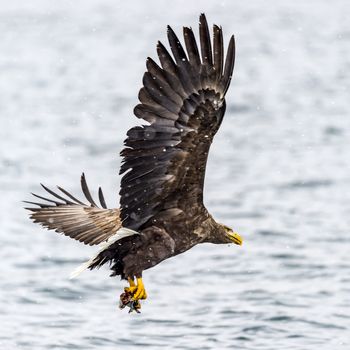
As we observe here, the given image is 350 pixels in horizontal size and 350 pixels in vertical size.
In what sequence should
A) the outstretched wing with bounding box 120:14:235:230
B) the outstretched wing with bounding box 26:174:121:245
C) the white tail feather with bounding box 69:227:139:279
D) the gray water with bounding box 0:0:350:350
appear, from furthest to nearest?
the gray water with bounding box 0:0:350:350, the outstretched wing with bounding box 26:174:121:245, the white tail feather with bounding box 69:227:139:279, the outstretched wing with bounding box 120:14:235:230

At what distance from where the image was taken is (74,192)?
51.3ft

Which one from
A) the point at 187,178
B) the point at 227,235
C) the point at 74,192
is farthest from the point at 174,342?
the point at 74,192

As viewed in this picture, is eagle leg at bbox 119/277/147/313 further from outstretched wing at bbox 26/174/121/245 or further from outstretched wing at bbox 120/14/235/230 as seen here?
outstretched wing at bbox 26/174/121/245

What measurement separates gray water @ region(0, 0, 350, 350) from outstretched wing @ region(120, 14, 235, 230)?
2.95 m

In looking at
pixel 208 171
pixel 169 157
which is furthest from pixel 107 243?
pixel 208 171

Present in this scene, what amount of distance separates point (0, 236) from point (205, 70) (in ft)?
22.7

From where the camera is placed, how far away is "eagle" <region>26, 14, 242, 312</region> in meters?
7.64

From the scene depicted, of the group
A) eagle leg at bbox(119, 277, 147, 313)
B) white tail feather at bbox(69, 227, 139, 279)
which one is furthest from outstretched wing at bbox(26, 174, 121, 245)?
eagle leg at bbox(119, 277, 147, 313)

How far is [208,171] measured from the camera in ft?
56.0

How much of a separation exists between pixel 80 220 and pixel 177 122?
5.83 ft

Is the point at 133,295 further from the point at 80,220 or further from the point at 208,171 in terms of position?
the point at 208,171

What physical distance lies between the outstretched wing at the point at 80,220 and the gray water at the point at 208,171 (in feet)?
5.31

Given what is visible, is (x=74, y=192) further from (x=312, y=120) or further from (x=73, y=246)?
(x=312, y=120)

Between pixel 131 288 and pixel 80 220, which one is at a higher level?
pixel 80 220
